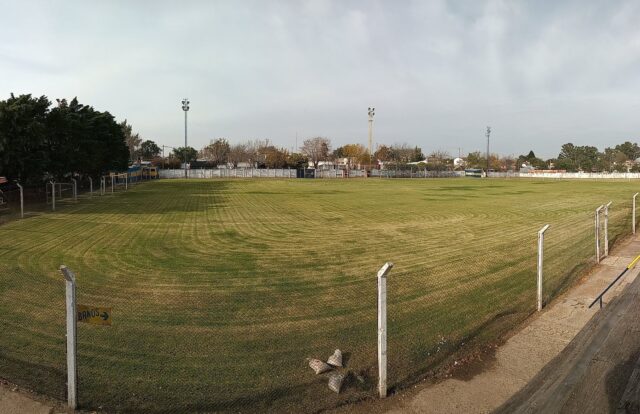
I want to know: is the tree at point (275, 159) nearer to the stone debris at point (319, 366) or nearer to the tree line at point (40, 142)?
the tree line at point (40, 142)

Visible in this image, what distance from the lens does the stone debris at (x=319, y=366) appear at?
5.11 meters

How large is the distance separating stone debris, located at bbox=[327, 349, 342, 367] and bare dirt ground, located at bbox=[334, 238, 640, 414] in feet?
2.60

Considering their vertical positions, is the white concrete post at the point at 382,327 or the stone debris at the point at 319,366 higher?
the white concrete post at the point at 382,327

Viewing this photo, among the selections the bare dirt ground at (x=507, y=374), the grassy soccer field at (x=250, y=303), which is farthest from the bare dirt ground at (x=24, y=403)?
the bare dirt ground at (x=507, y=374)

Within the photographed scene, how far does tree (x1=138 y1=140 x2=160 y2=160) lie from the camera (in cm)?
13638

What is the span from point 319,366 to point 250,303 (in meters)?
2.77

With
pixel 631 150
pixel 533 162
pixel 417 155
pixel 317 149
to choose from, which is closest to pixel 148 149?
pixel 317 149

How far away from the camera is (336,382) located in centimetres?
478

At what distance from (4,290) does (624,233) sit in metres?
18.0

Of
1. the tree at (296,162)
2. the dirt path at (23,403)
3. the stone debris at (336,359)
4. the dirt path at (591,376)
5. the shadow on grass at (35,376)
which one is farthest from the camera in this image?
the tree at (296,162)

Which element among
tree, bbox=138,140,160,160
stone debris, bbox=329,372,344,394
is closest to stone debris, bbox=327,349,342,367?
stone debris, bbox=329,372,344,394

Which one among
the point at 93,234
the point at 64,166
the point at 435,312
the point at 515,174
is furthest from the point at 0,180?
the point at 515,174

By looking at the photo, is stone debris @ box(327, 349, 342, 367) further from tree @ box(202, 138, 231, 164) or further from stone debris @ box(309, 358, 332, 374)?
tree @ box(202, 138, 231, 164)

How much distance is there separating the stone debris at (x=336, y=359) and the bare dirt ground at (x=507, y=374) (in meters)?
0.79
